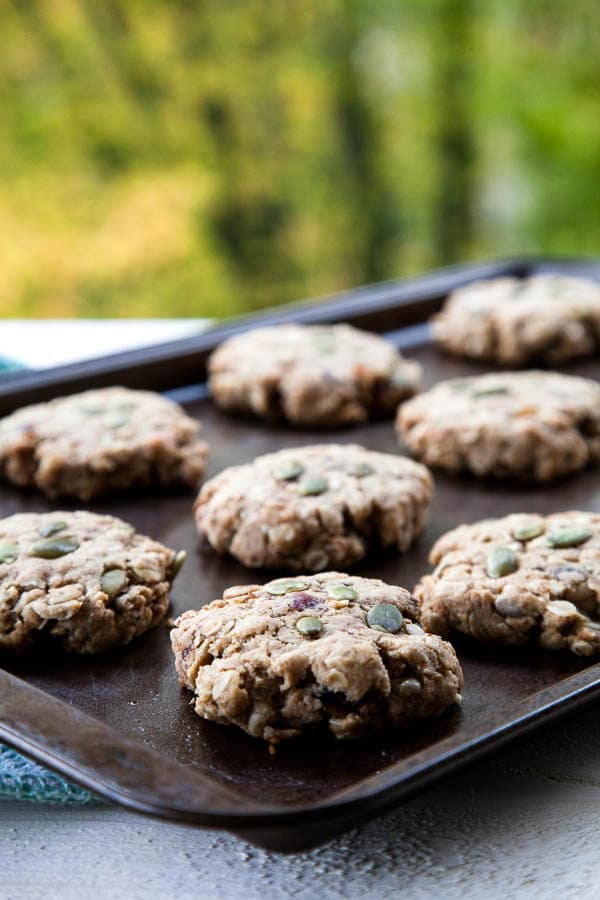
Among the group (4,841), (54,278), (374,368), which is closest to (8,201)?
(54,278)

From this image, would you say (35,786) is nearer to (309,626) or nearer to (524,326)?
(309,626)

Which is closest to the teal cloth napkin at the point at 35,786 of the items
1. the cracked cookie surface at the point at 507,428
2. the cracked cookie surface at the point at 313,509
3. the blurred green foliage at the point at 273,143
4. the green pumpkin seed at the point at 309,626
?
the green pumpkin seed at the point at 309,626

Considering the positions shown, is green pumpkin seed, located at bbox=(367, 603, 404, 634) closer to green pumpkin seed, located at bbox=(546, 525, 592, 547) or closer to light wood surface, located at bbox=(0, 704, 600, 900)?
light wood surface, located at bbox=(0, 704, 600, 900)

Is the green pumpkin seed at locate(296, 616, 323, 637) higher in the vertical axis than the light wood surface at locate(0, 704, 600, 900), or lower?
higher

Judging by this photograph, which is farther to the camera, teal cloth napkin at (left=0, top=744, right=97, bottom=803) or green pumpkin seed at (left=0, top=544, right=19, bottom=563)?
green pumpkin seed at (left=0, top=544, right=19, bottom=563)

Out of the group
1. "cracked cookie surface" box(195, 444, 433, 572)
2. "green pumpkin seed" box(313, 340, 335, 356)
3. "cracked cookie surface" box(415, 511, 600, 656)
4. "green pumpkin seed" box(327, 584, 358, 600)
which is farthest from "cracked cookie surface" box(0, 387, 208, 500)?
"green pumpkin seed" box(327, 584, 358, 600)

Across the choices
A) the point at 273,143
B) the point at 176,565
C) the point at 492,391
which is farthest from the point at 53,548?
the point at 273,143

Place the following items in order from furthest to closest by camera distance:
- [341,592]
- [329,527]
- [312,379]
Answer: [312,379]
[329,527]
[341,592]
